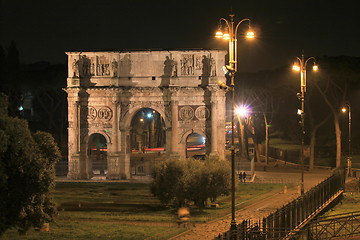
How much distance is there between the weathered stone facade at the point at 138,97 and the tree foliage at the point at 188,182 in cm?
1173

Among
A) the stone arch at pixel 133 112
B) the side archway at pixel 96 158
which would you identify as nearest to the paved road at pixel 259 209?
the stone arch at pixel 133 112

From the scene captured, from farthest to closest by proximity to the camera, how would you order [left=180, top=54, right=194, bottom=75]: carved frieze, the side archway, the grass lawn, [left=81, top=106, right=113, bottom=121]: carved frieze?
the side archway → [left=81, top=106, right=113, bottom=121]: carved frieze → [left=180, top=54, right=194, bottom=75]: carved frieze → the grass lawn

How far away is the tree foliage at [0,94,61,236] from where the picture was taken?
1684 centimetres

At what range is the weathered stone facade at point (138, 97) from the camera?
133 feet

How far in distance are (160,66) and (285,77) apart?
20.5 meters

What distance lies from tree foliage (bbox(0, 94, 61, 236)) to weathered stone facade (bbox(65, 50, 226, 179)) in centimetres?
2265

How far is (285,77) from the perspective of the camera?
56781mm

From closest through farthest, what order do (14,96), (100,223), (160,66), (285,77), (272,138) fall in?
(100,223) < (160,66) < (285,77) < (14,96) < (272,138)

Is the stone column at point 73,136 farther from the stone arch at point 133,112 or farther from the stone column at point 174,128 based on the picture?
the stone column at point 174,128

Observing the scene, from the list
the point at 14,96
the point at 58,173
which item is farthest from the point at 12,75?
the point at 58,173

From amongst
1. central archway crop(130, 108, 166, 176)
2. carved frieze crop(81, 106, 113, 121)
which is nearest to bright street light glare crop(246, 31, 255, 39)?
carved frieze crop(81, 106, 113, 121)

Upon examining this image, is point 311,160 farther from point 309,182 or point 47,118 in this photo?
point 47,118

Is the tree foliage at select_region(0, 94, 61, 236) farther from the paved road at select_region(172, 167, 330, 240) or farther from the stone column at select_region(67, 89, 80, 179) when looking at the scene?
the stone column at select_region(67, 89, 80, 179)

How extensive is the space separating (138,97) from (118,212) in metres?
16.0
